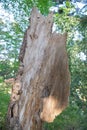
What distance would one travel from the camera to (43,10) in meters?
4.39

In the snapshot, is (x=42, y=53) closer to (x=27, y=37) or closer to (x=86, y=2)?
(x=27, y=37)

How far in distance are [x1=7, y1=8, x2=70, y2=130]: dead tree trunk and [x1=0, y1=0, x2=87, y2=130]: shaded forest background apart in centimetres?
104

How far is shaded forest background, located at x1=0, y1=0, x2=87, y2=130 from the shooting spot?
5.67 m

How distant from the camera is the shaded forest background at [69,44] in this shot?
567cm

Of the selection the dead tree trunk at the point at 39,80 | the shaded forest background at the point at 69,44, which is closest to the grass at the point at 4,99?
the shaded forest background at the point at 69,44

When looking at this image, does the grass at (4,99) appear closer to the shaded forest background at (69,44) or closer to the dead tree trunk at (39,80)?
the shaded forest background at (69,44)

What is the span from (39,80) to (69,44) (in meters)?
8.58

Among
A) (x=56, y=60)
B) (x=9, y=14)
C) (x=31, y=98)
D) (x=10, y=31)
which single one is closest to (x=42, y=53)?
(x=56, y=60)

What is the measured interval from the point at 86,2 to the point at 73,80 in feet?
10.2

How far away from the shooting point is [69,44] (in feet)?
38.1

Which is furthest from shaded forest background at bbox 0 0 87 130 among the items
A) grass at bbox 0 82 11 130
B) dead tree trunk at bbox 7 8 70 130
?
dead tree trunk at bbox 7 8 70 130

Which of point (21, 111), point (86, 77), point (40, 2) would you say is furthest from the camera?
point (86, 77)

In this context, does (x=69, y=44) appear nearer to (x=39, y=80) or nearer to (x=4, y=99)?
(x=4, y=99)

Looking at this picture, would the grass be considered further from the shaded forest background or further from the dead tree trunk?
the dead tree trunk
